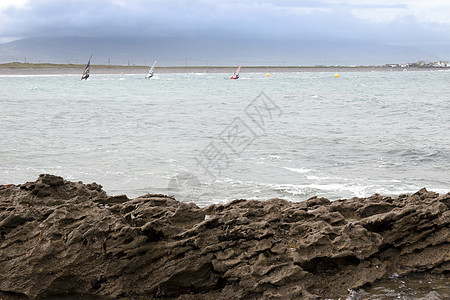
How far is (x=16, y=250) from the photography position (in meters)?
4.92

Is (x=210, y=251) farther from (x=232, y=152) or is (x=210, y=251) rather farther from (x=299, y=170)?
(x=232, y=152)

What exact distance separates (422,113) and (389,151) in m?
13.2

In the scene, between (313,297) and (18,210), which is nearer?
(313,297)

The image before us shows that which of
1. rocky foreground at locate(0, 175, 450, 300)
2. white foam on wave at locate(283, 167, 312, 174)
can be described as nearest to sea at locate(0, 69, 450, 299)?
white foam on wave at locate(283, 167, 312, 174)

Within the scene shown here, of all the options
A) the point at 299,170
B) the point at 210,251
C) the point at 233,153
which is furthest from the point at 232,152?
the point at 210,251

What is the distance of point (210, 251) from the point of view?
16.0 feet

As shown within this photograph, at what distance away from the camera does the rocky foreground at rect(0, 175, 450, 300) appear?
477cm

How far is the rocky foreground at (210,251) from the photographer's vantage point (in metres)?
4.77

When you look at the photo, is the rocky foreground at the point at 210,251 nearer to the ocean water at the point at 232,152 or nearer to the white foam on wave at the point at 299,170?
the ocean water at the point at 232,152

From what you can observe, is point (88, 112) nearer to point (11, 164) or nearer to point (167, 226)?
point (11, 164)

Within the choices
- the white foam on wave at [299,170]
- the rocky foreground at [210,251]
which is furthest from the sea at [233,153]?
the rocky foreground at [210,251]

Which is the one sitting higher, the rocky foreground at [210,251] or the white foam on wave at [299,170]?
the rocky foreground at [210,251]

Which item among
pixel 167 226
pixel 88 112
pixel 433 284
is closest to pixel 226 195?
pixel 167 226

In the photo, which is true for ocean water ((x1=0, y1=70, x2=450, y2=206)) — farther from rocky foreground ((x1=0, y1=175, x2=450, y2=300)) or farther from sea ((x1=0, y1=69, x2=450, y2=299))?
rocky foreground ((x1=0, y1=175, x2=450, y2=300))
